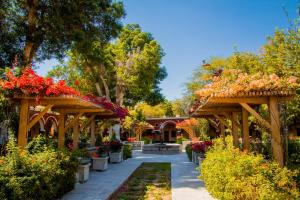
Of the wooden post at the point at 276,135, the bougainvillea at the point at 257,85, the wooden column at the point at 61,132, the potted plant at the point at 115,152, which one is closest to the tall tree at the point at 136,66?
the potted plant at the point at 115,152

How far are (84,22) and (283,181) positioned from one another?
1121cm

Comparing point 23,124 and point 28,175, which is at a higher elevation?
point 23,124

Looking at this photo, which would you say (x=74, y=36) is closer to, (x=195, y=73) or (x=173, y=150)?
(x=173, y=150)

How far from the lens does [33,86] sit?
280 inches

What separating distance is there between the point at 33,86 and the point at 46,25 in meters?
7.10

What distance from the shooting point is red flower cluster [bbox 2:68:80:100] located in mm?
7000

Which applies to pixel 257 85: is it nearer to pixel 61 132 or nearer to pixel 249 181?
pixel 249 181

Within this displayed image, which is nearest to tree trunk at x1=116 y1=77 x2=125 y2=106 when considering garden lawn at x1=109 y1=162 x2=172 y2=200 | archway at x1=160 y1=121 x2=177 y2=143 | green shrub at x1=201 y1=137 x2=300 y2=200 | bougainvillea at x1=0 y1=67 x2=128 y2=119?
garden lawn at x1=109 y1=162 x2=172 y2=200

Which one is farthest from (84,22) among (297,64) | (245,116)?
(297,64)

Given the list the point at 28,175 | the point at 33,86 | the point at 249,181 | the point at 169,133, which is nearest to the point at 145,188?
the point at 28,175

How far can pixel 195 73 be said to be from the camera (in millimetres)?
34031

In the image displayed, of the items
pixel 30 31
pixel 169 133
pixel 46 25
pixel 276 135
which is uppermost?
pixel 46 25

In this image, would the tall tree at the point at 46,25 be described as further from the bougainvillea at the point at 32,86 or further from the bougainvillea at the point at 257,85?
the bougainvillea at the point at 257,85

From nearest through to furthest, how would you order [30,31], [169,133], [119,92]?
[30,31], [119,92], [169,133]
